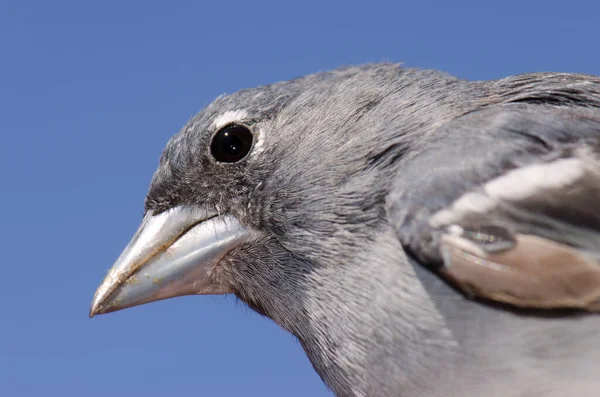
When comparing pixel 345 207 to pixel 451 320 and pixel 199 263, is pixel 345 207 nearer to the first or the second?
pixel 451 320

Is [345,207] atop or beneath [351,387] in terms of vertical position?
atop

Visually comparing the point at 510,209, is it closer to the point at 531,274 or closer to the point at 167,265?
the point at 531,274

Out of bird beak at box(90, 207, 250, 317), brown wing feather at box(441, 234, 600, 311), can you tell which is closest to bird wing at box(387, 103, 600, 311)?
brown wing feather at box(441, 234, 600, 311)

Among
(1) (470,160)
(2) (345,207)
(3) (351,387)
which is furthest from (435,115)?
(3) (351,387)

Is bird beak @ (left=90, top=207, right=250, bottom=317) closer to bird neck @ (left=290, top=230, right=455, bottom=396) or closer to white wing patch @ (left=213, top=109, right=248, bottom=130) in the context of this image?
white wing patch @ (left=213, top=109, right=248, bottom=130)

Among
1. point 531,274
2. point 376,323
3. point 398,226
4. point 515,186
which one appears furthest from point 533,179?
point 376,323

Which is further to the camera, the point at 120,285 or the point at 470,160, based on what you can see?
the point at 120,285
